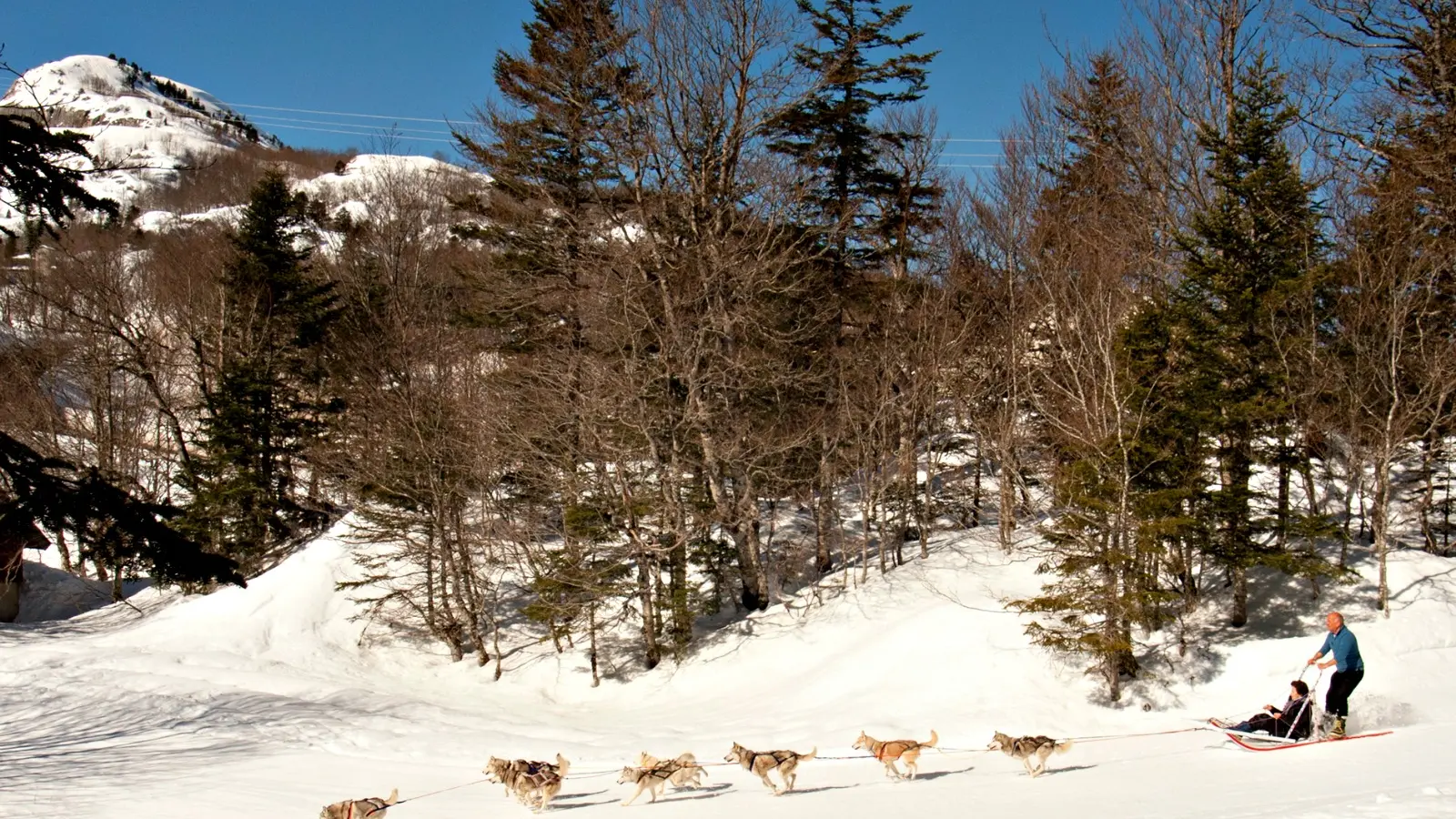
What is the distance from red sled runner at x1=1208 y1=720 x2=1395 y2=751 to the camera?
894 cm

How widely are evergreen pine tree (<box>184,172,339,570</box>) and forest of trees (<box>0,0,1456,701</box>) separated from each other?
147 mm

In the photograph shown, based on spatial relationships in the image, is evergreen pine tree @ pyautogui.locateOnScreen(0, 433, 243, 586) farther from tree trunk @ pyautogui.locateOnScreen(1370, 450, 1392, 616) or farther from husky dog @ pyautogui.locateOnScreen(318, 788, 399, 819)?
tree trunk @ pyautogui.locateOnScreen(1370, 450, 1392, 616)

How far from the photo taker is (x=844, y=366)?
19.6 metres

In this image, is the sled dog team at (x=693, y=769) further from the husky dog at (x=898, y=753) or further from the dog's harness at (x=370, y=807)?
the dog's harness at (x=370, y=807)

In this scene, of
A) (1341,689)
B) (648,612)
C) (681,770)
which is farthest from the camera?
(648,612)

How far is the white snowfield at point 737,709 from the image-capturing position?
805 cm

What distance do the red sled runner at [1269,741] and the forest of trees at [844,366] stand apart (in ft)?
8.84

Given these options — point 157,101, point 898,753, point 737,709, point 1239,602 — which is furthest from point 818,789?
point 157,101

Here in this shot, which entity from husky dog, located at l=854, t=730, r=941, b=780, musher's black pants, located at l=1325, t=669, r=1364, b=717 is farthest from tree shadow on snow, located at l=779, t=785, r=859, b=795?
musher's black pants, located at l=1325, t=669, r=1364, b=717

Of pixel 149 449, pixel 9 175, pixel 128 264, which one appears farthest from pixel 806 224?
pixel 128 264

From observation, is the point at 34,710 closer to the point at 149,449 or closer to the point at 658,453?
the point at 658,453

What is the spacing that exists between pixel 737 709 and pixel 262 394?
17.0 m

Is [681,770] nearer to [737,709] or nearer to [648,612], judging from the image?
[737,709]

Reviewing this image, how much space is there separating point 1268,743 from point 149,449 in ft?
105
